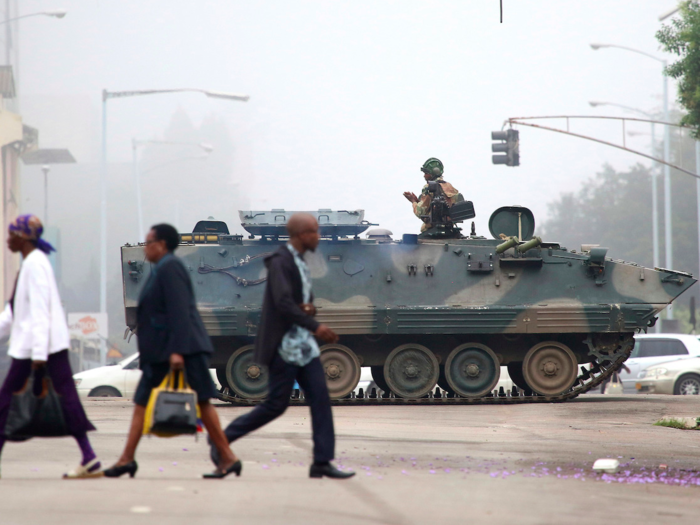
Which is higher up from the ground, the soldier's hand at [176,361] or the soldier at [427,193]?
the soldier at [427,193]

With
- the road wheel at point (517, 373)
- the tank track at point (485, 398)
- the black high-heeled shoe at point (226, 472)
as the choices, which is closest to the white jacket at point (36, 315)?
the black high-heeled shoe at point (226, 472)

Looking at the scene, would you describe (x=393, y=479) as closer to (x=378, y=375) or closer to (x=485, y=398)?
(x=485, y=398)

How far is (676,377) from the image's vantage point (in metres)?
21.7

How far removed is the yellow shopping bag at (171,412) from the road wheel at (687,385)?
17.0 m

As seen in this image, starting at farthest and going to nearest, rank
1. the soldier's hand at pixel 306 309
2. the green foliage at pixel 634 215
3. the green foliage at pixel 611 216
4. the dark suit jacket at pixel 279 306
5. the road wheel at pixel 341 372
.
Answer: the green foliage at pixel 611 216 < the green foliage at pixel 634 215 < the road wheel at pixel 341 372 < the soldier's hand at pixel 306 309 < the dark suit jacket at pixel 279 306

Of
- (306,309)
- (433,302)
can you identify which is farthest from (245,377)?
(306,309)

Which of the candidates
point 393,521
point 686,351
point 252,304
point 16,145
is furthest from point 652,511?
point 16,145

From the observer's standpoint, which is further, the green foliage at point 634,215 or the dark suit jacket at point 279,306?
the green foliage at point 634,215

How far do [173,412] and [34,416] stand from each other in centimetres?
92

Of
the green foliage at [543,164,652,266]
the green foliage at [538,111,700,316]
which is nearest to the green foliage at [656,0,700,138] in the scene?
the green foliage at [538,111,700,316]

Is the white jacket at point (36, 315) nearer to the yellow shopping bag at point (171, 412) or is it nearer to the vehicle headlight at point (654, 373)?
the yellow shopping bag at point (171, 412)

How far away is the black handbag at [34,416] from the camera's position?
21.6ft

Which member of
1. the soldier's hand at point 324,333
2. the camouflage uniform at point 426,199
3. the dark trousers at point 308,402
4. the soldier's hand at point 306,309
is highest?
the camouflage uniform at point 426,199

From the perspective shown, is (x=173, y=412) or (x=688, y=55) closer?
(x=173, y=412)
